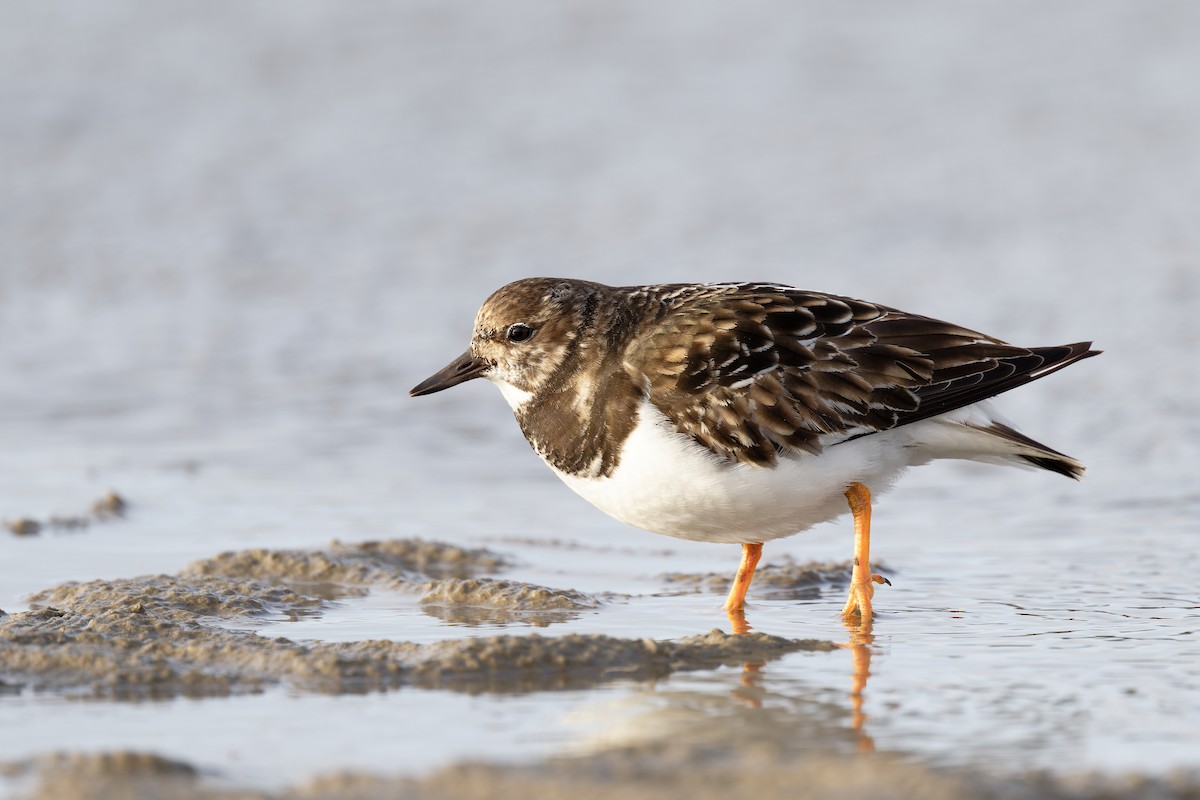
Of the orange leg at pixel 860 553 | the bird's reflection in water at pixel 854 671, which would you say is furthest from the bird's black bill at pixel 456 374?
the orange leg at pixel 860 553

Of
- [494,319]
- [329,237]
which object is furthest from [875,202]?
[494,319]

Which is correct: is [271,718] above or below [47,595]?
below

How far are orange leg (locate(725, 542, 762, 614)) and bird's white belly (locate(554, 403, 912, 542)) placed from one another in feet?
0.72

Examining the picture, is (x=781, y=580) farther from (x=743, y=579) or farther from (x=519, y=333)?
(x=519, y=333)

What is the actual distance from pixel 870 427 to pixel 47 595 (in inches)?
113

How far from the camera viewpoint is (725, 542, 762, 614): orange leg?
5547mm

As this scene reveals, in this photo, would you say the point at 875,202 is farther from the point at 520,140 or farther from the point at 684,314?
the point at 684,314

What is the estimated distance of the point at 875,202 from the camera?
11859mm

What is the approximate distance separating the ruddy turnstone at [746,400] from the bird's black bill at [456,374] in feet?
0.51

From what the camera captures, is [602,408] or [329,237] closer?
[602,408]

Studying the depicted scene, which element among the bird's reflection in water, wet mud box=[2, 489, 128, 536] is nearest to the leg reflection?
the bird's reflection in water

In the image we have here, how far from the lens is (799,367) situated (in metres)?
5.32

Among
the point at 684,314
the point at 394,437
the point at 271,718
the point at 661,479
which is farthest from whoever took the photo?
the point at 394,437

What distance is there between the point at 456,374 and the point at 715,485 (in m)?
1.24
